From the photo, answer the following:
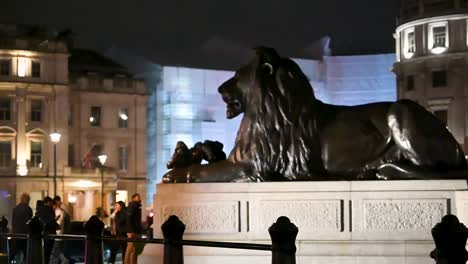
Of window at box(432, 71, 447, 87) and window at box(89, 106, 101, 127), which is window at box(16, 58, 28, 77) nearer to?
window at box(89, 106, 101, 127)

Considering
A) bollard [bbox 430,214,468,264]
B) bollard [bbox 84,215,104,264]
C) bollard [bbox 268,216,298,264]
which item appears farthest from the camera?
bollard [bbox 84,215,104,264]

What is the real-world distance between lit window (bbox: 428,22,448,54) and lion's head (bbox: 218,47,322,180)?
173 ft

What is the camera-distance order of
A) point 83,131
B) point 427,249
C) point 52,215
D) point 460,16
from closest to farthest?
point 427,249, point 52,215, point 460,16, point 83,131

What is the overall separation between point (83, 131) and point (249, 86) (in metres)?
58.2

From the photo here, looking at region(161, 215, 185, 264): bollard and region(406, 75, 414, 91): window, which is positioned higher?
region(406, 75, 414, 91): window

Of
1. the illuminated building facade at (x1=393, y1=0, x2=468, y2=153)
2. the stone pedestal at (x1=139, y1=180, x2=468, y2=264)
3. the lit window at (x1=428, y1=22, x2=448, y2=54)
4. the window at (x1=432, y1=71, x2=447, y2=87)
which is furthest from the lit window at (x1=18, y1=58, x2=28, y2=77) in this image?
the stone pedestal at (x1=139, y1=180, x2=468, y2=264)

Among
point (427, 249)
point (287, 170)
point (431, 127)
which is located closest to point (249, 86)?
point (287, 170)

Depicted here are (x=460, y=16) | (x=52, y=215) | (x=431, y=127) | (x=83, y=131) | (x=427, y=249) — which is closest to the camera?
(x=427, y=249)

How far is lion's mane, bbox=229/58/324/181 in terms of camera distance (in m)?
12.1

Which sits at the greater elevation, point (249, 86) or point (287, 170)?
point (249, 86)

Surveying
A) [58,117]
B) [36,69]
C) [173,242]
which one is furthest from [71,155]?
[173,242]

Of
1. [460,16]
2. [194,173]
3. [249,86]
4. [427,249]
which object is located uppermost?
[460,16]

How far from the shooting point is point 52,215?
18359mm

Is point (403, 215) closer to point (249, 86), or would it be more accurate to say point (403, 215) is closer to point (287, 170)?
point (287, 170)
